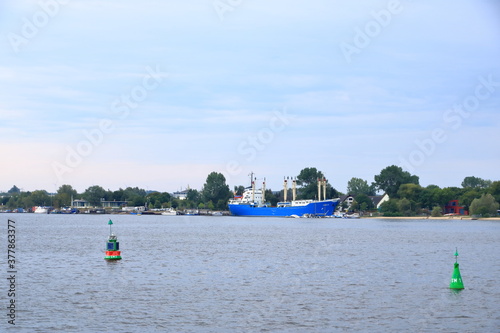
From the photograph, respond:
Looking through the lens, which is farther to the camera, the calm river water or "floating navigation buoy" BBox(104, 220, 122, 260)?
"floating navigation buoy" BBox(104, 220, 122, 260)

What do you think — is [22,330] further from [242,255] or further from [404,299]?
[242,255]

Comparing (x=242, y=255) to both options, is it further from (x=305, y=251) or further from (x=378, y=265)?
(x=378, y=265)

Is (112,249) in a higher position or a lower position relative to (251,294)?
higher

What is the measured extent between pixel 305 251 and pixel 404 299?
36675mm

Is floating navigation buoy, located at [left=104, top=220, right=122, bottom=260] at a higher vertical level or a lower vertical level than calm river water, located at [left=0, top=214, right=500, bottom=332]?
higher

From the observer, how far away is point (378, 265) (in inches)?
2315

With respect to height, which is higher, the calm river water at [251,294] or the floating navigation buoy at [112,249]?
the floating navigation buoy at [112,249]

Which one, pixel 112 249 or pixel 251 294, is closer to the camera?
pixel 251 294

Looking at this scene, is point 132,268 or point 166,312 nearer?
point 166,312

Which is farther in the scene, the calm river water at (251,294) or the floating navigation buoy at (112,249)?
the floating navigation buoy at (112,249)

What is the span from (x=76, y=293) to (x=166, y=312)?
335 inches

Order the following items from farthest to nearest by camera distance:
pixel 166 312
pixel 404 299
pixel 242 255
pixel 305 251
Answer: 1. pixel 305 251
2. pixel 242 255
3. pixel 404 299
4. pixel 166 312

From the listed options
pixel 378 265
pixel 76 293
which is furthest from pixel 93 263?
pixel 378 265

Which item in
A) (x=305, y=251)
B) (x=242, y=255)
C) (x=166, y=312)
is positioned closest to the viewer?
A: (x=166, y=312)
